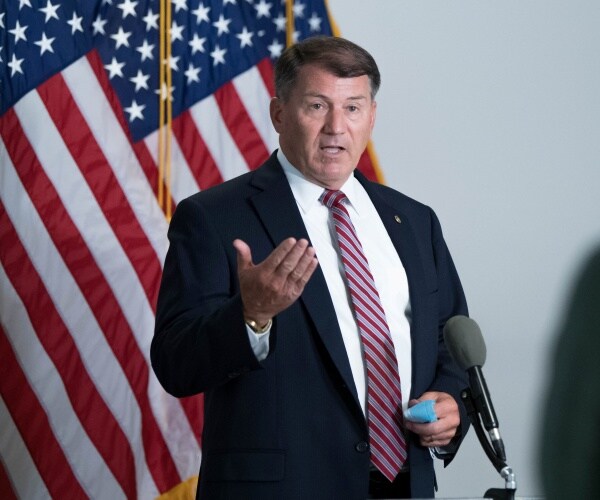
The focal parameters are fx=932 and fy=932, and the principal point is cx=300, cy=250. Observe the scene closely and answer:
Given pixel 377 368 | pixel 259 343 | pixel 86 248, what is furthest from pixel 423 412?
pixel 86 248

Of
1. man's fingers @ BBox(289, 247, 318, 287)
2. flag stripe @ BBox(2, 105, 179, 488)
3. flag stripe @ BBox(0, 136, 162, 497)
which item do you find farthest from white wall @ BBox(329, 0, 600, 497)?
man's fingers @ BBox(289, 247, 318, 287)

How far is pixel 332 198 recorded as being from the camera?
2207 mm

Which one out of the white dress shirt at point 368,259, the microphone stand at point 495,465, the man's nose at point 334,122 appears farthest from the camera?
the man's nose at point 334,122

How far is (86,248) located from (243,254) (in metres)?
1.56

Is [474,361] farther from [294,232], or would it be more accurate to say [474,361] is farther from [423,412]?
[294,232]

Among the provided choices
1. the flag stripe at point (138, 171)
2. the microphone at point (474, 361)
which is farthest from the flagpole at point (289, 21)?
the microphone at point (474, 361)

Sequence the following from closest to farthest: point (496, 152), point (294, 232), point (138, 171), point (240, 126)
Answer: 1. point (294, 232)
2. point (138, 171)
3. point (240, 126)
4. point (496, 152)

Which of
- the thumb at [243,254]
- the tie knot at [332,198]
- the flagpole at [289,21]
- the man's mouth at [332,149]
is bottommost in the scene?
the thumb at [243,254]

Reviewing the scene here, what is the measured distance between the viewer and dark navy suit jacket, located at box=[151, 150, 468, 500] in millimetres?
1952

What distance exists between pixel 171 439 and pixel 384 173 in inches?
48.0

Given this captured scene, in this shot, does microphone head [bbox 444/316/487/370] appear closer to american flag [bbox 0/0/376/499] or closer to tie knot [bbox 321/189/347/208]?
tie knot [bbox 321/189/347/208]

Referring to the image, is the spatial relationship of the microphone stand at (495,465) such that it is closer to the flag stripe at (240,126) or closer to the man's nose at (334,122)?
the man's nose at (334,122)

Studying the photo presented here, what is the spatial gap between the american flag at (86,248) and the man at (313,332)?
1.02m

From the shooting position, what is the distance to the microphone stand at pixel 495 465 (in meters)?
1.33
